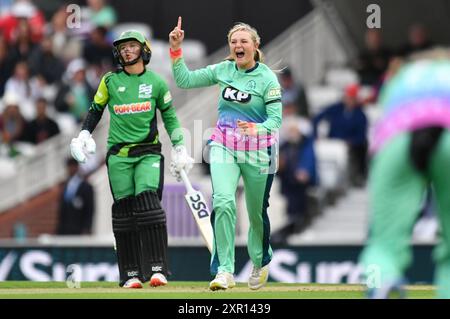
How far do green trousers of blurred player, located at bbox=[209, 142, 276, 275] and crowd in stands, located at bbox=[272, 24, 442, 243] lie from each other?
6233 mm

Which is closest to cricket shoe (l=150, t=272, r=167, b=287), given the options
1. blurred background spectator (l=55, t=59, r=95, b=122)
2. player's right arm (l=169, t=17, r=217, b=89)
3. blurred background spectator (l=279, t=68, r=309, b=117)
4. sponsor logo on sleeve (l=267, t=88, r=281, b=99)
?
player's right arm (l=169, t=17, r=217, b=89)

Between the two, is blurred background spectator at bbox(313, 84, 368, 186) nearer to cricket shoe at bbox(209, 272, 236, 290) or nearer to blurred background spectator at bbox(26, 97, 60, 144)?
blurred background spectator at bbox(26, 97, 60, 144)

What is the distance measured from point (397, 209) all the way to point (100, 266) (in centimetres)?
1076

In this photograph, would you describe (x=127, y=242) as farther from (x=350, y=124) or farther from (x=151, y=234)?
(x=350, y=124)

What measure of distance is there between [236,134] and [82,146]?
4.49 ft

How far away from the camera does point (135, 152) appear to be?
42.8ft

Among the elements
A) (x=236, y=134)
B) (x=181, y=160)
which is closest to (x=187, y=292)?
(x=181, y=160)

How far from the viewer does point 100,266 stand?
63.0 ft

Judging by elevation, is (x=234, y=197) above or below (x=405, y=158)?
above

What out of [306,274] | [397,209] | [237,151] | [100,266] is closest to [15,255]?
[100,266]

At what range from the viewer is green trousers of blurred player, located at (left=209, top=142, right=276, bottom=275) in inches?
496

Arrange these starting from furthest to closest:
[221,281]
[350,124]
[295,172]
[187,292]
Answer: [350,124] < [295,172] < [187,292] < [221,281]

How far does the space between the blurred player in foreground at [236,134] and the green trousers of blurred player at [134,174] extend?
22.8 inches

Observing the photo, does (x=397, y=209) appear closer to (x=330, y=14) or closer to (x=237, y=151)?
(x=237, y=151)
